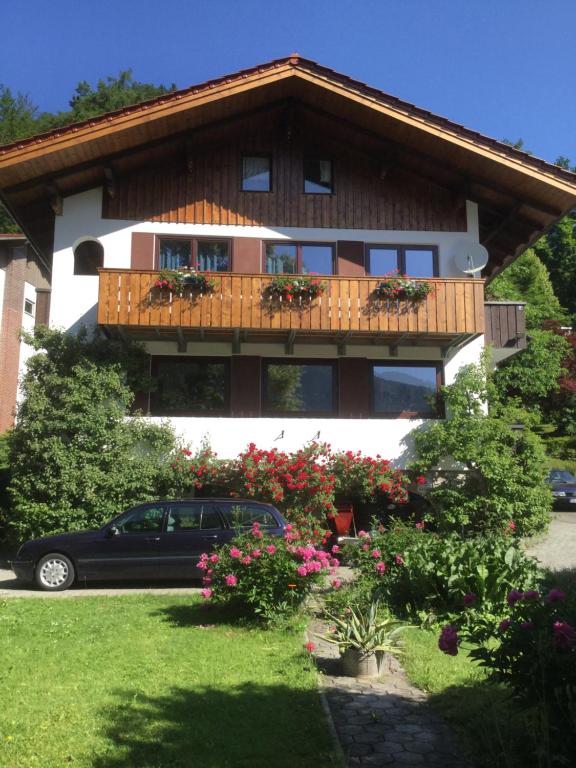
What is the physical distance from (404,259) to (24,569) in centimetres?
1143

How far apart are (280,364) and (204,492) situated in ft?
12.2

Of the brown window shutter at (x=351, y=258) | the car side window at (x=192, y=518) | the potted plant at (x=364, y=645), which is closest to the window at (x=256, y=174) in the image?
the brown window shutter at (x=351, y=258)

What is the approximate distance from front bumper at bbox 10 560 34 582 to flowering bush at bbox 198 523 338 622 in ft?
15.1

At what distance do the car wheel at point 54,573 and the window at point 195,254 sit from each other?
26.0 ft

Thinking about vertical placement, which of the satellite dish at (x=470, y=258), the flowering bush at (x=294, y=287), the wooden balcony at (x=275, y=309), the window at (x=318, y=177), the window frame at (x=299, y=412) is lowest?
the window frame at (x=299, y=412)

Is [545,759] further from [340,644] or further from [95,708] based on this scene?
[95,708]

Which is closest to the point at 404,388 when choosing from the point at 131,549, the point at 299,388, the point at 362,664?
the point at 299,388

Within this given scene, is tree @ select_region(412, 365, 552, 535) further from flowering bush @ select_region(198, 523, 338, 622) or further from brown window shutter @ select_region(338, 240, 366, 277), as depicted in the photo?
flowering bush @ select_region(198, 523, 338, 622)

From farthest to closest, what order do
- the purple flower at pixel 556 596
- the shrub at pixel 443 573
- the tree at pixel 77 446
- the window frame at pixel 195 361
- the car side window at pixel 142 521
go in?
the window frame at pixel 195 361, the tree at pixel 77 446, the car side window at pixel 142 521, the shrub at pixel 443 573, the purple flower at pixel 556 596

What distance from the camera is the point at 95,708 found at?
5250 mm

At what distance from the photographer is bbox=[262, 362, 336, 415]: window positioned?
17.0m

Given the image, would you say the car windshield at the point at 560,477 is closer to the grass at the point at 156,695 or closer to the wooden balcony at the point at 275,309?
the wooden balcony at the point at 275,309

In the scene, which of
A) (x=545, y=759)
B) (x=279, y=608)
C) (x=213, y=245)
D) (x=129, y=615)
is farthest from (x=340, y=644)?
(x=213, y=245)

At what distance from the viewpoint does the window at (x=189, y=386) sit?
16.6m
